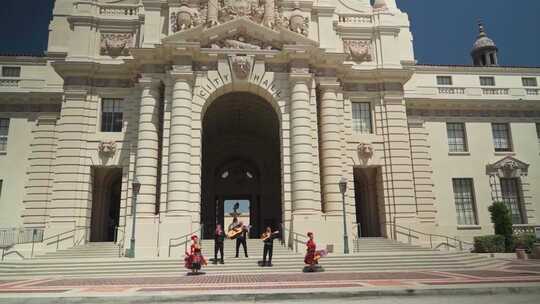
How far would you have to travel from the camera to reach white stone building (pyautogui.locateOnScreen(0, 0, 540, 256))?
82.4 feet

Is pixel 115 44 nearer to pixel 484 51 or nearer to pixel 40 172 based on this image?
pixel 40 172

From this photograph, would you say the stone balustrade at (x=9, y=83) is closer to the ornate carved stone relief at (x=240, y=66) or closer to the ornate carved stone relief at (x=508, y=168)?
the ornate carved stone relief at (x=240, y=66)

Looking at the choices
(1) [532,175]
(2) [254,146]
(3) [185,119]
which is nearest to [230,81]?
(3) [185,119]

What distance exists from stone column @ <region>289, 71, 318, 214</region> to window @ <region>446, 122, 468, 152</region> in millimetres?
14378

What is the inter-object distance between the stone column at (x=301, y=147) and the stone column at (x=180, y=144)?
653 cm

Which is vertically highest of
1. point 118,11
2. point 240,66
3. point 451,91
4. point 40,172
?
point 118,11

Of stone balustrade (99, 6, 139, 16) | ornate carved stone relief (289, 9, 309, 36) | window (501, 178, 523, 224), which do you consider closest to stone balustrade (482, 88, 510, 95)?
window (501, 178, 523, 224)

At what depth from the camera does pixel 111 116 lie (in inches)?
1121

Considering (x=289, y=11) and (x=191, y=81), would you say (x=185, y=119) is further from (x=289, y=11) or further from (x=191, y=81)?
(x=289, y=11)

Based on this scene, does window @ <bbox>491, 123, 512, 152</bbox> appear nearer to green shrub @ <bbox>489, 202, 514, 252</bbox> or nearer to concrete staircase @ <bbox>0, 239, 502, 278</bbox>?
green shrub @ <bbox>489, 202, 514, 252</bbox>

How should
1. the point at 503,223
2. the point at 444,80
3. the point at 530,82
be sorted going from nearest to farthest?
the point at 503,223
the point at 444,80
the point at 530,82

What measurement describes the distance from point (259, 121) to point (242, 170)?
248 inches

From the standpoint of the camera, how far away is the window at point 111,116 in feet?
93.0

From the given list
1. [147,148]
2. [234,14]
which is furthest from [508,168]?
[147,148]
